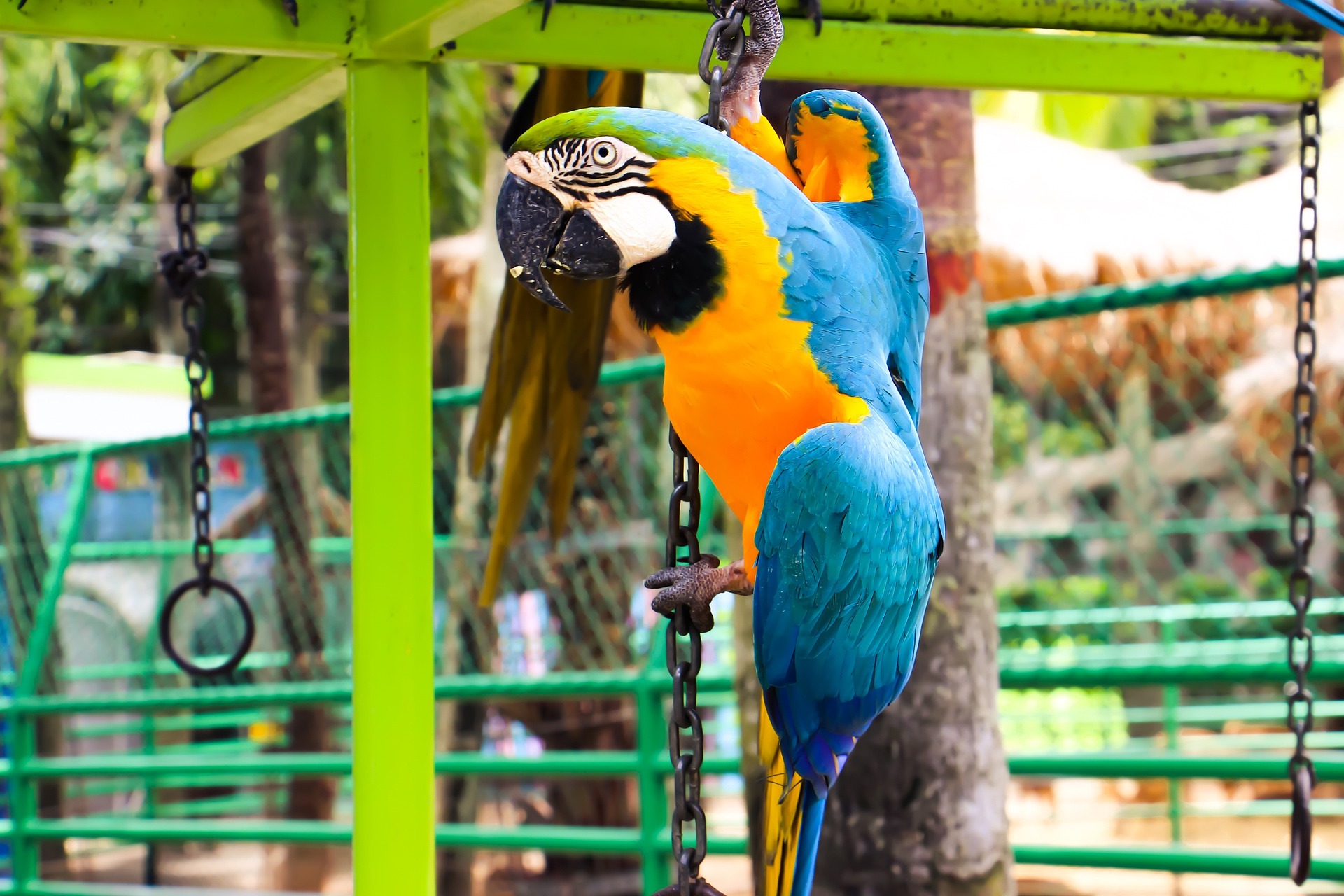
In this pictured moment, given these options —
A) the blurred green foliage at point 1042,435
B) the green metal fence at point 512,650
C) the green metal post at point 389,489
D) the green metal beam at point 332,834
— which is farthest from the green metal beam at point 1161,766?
the blurred green foliage at point 1042,435

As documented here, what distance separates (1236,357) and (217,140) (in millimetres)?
6761

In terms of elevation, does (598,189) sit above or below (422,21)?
below

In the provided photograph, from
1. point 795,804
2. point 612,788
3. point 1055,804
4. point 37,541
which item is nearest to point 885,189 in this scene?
point 795,804

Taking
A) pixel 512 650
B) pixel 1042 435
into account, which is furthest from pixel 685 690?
pixel 1042 435

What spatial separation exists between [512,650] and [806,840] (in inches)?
118

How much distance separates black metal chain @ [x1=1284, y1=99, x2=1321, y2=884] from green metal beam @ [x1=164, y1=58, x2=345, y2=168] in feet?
4.19

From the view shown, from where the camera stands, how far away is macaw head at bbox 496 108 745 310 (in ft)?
2.48

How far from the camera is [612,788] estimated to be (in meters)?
4.23

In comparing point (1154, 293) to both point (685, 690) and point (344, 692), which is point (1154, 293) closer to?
point (685, 690)

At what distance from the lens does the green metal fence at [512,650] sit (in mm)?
2723

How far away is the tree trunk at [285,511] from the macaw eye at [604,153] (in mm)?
3151

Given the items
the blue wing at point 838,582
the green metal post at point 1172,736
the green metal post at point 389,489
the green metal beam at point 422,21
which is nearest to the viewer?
the blue wing at point 838,582

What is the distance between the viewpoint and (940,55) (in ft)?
4.70

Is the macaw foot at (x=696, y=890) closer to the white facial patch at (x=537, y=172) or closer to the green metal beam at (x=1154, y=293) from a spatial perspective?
the white facial patch at (x=537, y=172)
